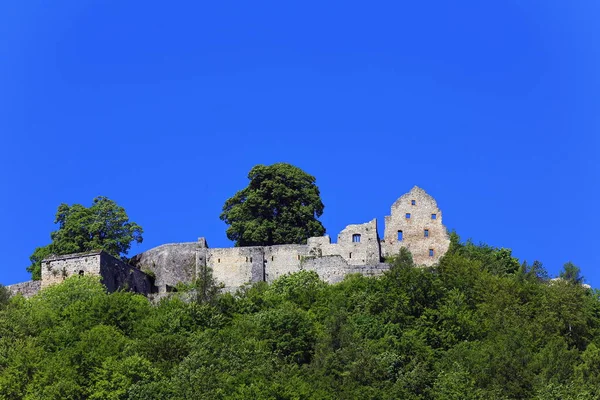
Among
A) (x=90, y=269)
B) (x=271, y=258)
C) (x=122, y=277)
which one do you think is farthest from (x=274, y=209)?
(x=90, y=269)

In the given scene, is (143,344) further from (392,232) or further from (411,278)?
(392,232)

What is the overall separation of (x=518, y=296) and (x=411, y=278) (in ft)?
15.9

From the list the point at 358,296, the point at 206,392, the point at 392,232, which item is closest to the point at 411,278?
the point at 358,296

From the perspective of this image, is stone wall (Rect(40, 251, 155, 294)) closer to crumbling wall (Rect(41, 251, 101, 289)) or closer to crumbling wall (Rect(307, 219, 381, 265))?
crumbling wall (Rect(41, 251, 101, 289))

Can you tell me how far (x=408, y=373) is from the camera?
6825 centimetres

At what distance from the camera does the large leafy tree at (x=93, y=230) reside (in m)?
87.7

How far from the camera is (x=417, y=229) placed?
87188mm

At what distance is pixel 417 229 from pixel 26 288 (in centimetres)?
1937

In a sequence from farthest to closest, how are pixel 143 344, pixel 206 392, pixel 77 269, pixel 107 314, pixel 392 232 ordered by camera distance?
pixel 392 232 → pixel 77 269 → pixel 107 314 → pixel 143 344 → pixel 206 392

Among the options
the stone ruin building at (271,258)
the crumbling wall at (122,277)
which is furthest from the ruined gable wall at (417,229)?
the crumbling wall at (122,277)

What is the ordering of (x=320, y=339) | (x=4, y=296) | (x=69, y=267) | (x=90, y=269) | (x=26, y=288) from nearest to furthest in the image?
(x=320, y=339) → (x=4, y=296) → (x=90, y=269) → (x=69, y=267) → (x=26, y=288)

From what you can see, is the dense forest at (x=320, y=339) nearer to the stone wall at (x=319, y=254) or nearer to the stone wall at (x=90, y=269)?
the stone wall at (x=90, y=269)

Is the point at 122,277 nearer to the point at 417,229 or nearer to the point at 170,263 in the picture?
the point at 170,263

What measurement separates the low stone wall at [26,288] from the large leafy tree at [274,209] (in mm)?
11999
